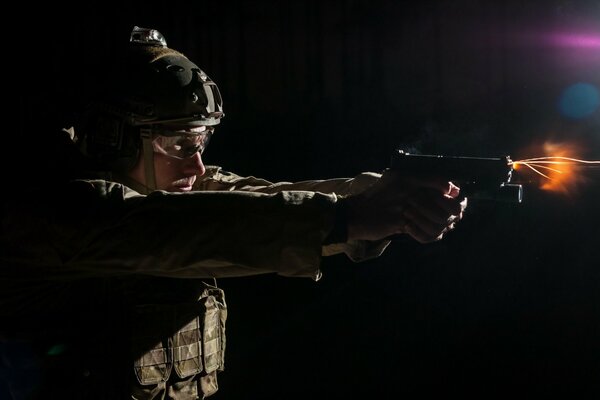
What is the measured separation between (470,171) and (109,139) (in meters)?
0.98

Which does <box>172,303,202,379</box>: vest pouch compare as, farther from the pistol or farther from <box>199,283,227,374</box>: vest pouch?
the pistol

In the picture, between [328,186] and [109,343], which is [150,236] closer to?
[109,343]

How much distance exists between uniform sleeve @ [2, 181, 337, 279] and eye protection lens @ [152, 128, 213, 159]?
1.59 feet

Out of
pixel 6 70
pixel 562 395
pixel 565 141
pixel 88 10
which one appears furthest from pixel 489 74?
pixel 6 70

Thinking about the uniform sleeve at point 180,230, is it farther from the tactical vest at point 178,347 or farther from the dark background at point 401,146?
the dark background at point 401,146

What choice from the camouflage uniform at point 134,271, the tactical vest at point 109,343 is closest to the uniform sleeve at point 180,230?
the camouflage uniform at point 134,271

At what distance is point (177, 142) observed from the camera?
188cm

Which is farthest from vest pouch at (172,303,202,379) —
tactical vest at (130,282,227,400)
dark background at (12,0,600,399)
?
dark background at (12,0,600,399)

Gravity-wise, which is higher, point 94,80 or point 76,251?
point 94,80

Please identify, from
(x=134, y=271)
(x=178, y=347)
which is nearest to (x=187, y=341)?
(x=178, y=347)

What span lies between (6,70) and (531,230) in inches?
93.2

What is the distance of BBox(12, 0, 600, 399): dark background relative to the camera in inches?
115

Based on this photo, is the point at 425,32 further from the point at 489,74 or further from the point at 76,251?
the point at 76,251

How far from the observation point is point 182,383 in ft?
6.05
